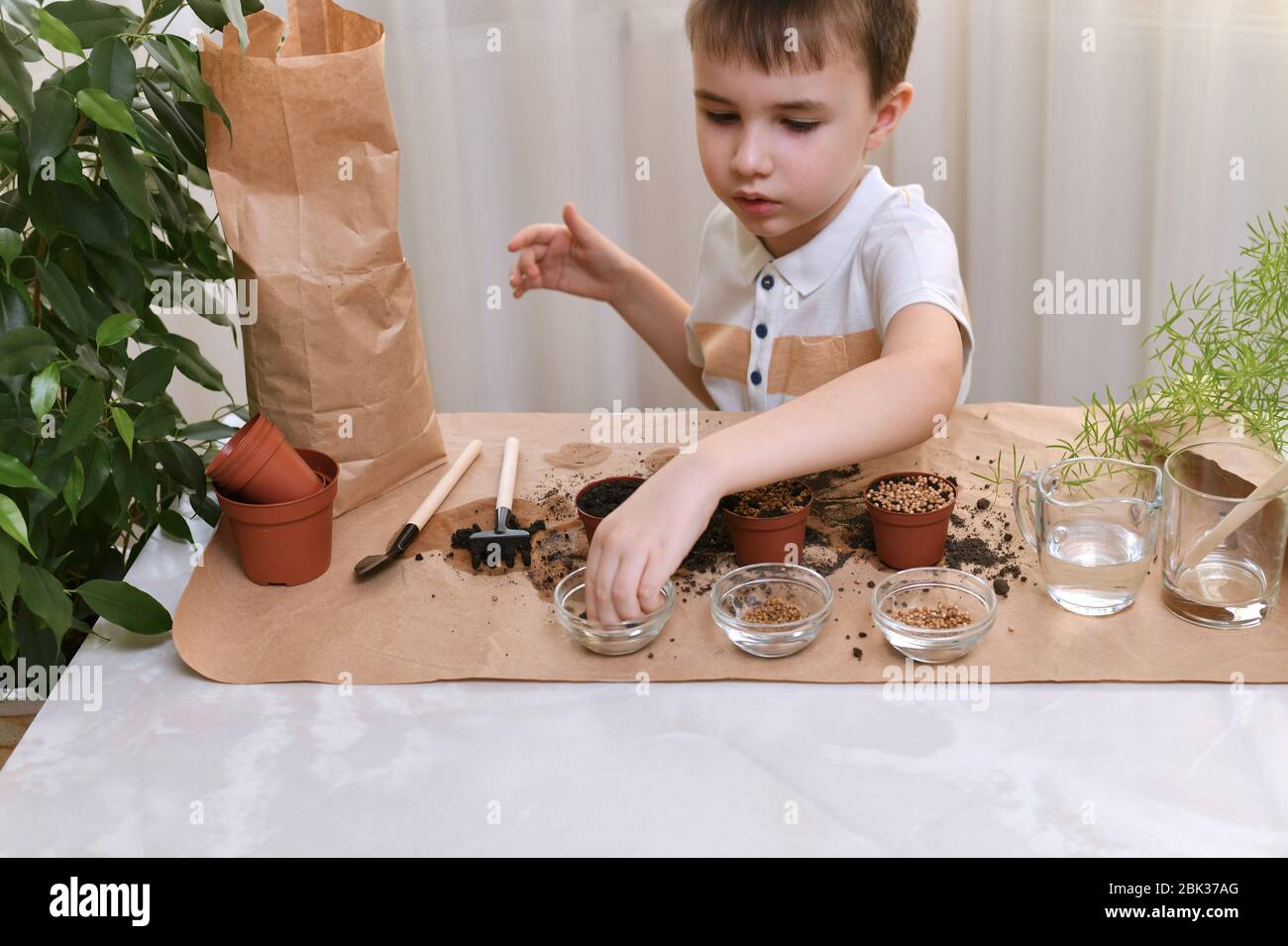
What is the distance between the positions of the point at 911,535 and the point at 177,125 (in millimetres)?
756

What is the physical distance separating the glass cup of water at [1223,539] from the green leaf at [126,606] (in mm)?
826

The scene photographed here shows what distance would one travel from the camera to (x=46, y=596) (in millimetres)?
930

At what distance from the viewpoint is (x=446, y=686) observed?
90 cm

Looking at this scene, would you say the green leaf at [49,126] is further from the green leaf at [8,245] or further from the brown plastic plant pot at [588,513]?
the brown plastic plant pot at [588,513]

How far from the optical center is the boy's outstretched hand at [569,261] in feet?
4.86

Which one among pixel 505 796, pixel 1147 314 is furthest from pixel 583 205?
pixel 505 796

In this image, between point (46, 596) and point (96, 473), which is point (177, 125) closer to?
point (96, 473)

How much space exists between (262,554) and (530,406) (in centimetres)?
124

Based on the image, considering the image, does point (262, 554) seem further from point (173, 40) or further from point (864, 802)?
point (864, 802)

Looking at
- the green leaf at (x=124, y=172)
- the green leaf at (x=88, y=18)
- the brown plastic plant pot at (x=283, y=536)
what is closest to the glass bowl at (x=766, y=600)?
the brown plastic plant pot at (x=283, y=536)

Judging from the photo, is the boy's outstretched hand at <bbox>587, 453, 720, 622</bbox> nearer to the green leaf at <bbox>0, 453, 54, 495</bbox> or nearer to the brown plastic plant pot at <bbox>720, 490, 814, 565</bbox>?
the brown plastic plant pot at <bbox>720, 490, 814, 565</bbox>

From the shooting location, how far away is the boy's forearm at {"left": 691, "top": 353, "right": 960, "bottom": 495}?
0.98 meters

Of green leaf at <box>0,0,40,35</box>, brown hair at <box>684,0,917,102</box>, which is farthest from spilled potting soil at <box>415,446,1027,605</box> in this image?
green leaf at <box>0,0,40,35</box>

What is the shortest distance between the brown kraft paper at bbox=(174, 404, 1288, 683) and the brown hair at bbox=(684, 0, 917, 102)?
42cm
